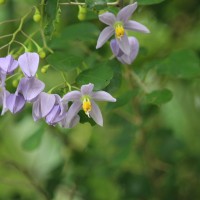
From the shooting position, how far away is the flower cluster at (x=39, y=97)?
0.91 m

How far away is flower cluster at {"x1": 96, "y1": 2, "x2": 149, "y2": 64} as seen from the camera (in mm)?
953

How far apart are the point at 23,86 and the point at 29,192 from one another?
1.05m

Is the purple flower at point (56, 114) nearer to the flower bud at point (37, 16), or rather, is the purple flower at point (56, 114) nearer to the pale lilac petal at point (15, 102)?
the pale lilac petal at point (15, 102)

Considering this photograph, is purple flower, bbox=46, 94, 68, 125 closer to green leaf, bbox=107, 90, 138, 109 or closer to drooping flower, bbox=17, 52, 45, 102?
drooping flower, bbox=17, 52, 45, 102

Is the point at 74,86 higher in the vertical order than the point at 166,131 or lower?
higher

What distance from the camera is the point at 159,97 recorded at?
3.68 feet

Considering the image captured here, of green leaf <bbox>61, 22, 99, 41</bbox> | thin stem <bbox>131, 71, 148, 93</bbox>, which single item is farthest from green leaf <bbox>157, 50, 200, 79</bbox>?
green leaf <bbox>61, 22, 99, 41</bbox>

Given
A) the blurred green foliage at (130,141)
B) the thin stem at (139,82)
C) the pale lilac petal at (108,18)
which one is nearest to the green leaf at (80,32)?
the blurred green foliage at (130,141)

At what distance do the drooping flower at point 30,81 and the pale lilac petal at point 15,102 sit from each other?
0.01 meters

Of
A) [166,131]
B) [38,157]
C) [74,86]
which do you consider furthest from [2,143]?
[74,86]

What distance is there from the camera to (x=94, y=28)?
138 cm

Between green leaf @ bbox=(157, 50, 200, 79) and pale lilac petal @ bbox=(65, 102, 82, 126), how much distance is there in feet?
1.26

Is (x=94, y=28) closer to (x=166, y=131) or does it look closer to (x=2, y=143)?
(x=166, y=131)

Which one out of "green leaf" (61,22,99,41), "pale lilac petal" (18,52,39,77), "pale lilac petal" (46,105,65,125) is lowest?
"green leaf" (61,22,99,41)
